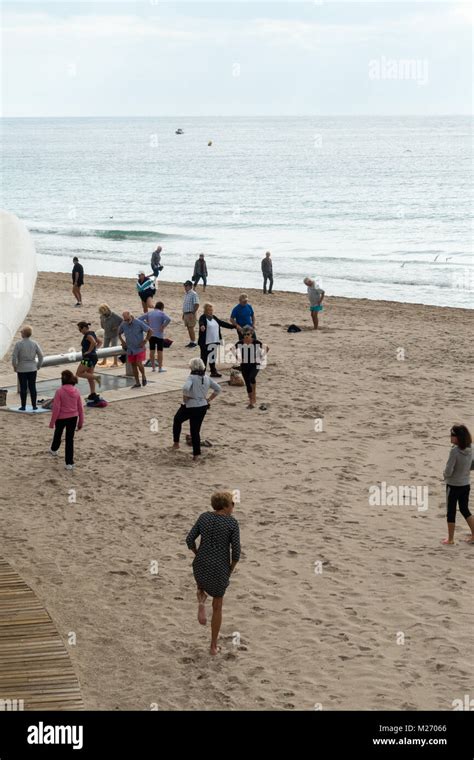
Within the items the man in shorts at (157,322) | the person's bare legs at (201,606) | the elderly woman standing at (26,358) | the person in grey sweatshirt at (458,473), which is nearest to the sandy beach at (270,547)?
the person's bare legs at (201,606)

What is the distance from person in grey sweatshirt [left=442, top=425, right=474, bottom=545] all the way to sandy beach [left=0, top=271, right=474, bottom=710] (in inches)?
13.4

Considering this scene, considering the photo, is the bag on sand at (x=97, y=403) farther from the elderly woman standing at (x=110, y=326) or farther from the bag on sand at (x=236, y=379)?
the bag on sand at (x=236, y=379)

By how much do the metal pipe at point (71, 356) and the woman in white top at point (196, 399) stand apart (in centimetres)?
334

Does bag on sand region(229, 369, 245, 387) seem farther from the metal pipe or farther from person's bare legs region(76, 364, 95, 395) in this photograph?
person's bare legs region(76, 364, 95, 395)

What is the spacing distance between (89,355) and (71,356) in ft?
2.73

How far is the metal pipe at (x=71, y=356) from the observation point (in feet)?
53.9

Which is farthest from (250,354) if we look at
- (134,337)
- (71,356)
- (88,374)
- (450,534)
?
(450,534)

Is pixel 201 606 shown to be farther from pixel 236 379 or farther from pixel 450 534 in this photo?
pixel 236 379

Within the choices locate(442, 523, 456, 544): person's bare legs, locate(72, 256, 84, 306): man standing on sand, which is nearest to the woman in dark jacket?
locate(442, 523, 456, 544): person's bare legs

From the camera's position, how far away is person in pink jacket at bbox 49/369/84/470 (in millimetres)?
12508

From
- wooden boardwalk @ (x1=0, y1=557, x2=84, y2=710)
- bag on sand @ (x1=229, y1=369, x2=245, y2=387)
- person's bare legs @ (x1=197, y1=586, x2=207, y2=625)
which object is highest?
bag on sand @ (x1=229, y1=369, x2=245, y2=387)
